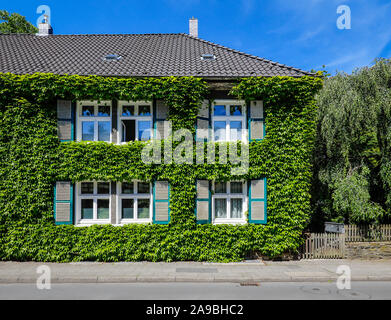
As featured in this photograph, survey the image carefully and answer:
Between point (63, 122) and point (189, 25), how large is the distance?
9.13m

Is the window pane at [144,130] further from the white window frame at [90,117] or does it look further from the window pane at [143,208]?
the window pane at [143,208]

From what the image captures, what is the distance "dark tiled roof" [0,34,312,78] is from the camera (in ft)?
32.5

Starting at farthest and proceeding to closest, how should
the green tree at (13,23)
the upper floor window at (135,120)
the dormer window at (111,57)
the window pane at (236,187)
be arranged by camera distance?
the green tree at (13,23) < the dormer window at (111,57) < the window pane at (236,187) < the upper floor window at (135,120)

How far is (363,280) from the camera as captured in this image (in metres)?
7.66

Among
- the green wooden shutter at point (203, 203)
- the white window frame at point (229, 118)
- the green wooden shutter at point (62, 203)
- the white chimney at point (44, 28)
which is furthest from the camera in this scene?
the white chimney at point (44, 28)

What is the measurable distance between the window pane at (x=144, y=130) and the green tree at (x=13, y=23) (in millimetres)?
17480

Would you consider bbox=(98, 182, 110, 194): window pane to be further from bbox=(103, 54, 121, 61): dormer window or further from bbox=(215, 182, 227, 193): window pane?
bbox=(103, 54, 121, 61): dormer window

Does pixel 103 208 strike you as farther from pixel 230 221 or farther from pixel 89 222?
pixel 230 221

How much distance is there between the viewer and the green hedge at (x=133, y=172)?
9.25 m

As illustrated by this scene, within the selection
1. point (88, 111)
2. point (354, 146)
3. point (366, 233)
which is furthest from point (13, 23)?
point (366, 233)

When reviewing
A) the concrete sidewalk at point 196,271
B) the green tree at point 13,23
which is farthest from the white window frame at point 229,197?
the green tree at point 13,23

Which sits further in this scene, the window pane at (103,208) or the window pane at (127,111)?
the window pane at (127,111)

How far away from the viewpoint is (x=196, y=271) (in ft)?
26.8
